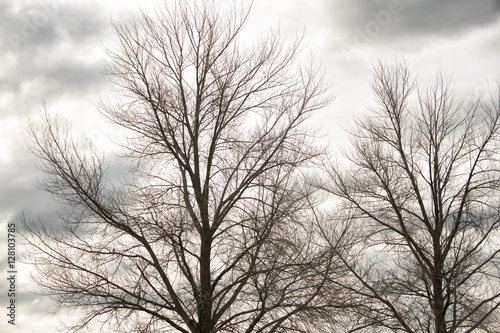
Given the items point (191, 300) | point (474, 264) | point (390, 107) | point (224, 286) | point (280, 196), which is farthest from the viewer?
point (390, 107)

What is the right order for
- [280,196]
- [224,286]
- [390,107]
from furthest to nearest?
[390,107]
[280,196]
[224,286]

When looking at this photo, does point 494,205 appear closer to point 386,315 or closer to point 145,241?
point 386,315

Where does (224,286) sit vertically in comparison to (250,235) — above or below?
below

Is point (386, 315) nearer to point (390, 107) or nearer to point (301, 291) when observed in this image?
point (301, 291)

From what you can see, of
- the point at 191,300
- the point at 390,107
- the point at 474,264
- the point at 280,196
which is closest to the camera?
the point at 191,300

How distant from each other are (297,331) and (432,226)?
5608 millimetres

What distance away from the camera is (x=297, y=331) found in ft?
35.0

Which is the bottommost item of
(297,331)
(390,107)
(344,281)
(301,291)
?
(297,331)

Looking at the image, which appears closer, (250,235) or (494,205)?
(250,235)

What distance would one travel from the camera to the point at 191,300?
9992mm

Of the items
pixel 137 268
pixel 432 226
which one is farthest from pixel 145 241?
pixel 432 226

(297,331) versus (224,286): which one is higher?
(224,286)

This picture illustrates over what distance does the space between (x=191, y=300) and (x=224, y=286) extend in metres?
0.91

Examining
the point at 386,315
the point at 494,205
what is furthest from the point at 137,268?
the point at 494,205
